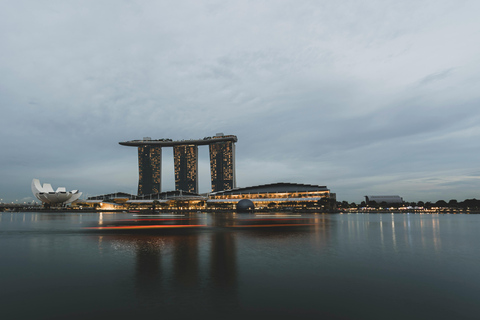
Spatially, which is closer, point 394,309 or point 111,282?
point 394,309

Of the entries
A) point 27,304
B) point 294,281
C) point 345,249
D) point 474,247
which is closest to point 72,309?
point 27,304

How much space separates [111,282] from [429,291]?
49.4 ft

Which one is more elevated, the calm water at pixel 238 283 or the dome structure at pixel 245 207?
the calm water at pixel 238 283

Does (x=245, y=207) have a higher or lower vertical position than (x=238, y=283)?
lower

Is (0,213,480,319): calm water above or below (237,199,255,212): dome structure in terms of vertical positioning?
above

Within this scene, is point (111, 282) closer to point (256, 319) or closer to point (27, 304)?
point (27, 304)

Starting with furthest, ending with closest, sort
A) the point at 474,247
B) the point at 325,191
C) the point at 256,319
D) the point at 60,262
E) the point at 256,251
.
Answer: the point at 325,191 → the point at 474,247 → the point at 256,251 → the point at 60,262 → the point at 256,319

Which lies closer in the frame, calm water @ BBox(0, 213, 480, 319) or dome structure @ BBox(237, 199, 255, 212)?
calm water @ BBox(0, 213, 480, 319)

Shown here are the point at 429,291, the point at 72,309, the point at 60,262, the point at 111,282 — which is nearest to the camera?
the point at 72,309

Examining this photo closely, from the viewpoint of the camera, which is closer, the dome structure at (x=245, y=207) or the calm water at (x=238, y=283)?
the calm water at (x=238, y=283)

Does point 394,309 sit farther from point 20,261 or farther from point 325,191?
point 325,191

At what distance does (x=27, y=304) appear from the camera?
1223 centimetres

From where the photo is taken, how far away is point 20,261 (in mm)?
21234

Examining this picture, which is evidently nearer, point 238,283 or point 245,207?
point 238,283
